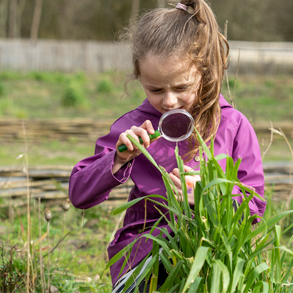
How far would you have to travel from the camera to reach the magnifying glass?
51.6 inches

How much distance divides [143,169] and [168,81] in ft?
1.18

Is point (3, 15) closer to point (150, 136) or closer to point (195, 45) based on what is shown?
point (195, 45)

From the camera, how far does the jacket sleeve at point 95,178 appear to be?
4.48ft

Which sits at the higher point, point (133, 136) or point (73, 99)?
point (133, 136)

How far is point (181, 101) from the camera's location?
4.59 feet

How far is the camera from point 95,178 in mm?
1396

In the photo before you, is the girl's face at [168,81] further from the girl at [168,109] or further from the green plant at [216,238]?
the green plant at [216,238]

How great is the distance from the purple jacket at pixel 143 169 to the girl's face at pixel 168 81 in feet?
0.55

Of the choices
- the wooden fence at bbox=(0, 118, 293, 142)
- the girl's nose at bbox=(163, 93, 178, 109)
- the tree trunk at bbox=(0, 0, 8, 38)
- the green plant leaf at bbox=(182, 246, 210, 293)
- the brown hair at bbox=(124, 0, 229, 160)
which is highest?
the brown hair at bbox=(124, 0, 229, 160)

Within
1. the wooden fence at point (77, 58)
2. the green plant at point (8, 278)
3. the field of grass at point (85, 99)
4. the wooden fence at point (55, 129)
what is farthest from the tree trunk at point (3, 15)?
the green plant at point (8, 278)

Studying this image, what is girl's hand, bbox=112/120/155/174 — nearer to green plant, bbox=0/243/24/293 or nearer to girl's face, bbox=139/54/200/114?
girl's face, bbox=139/54/200/114

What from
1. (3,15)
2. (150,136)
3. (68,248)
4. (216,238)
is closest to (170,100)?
(150,136)

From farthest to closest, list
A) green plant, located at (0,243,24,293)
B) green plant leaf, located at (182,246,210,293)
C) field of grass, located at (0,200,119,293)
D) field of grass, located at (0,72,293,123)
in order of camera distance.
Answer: field of grass, located at (0,72,293,123) → field of grass, located at (0,200,119,293) → green plant, located at (0,243,24,293) → green plant leaf, located at (182,246,210,293)

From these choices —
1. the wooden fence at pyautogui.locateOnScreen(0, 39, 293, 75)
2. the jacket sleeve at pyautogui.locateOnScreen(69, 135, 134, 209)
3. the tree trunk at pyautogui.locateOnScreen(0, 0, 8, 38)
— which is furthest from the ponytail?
the tree trunk at pyautogui.locateOnScreen(0, 0, 8, 38)
